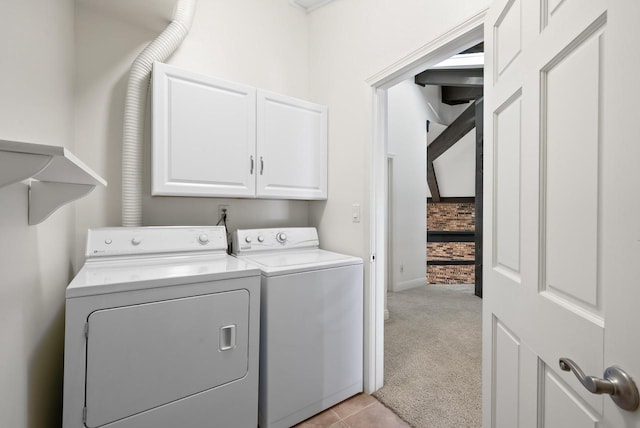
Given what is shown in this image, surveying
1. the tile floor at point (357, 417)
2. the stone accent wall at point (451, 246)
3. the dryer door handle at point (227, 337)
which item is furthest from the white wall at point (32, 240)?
the stone accent wall at point (451, 246)

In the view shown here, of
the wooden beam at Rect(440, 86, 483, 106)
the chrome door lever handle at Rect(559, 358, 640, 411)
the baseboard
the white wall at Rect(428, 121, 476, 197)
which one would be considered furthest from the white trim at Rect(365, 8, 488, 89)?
the white wall at Rect(428, 121, 476, 197)

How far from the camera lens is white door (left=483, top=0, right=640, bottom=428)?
521 millimetres

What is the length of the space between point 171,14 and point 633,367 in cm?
256

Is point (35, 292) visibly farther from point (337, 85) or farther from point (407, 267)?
point (407, 267)

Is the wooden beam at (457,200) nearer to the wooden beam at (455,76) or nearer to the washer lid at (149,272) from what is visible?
the wooden beam at (455,76)

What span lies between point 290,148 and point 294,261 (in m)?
0.86

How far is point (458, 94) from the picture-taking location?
18.3ft

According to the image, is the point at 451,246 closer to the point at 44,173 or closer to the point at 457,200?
the point at 457,200

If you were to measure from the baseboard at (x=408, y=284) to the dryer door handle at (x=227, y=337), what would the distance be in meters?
3.39

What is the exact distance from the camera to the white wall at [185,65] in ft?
5.72

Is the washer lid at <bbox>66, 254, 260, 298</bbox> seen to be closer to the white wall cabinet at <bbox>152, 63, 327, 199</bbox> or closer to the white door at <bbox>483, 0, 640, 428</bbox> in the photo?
the white wall cabinet at <bbox>152, 63, 327, 199</bbox>

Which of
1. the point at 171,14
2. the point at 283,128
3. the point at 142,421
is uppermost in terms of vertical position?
the point at 171,14

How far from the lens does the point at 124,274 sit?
1344mm

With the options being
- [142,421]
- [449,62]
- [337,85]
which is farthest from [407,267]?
[142,421]
